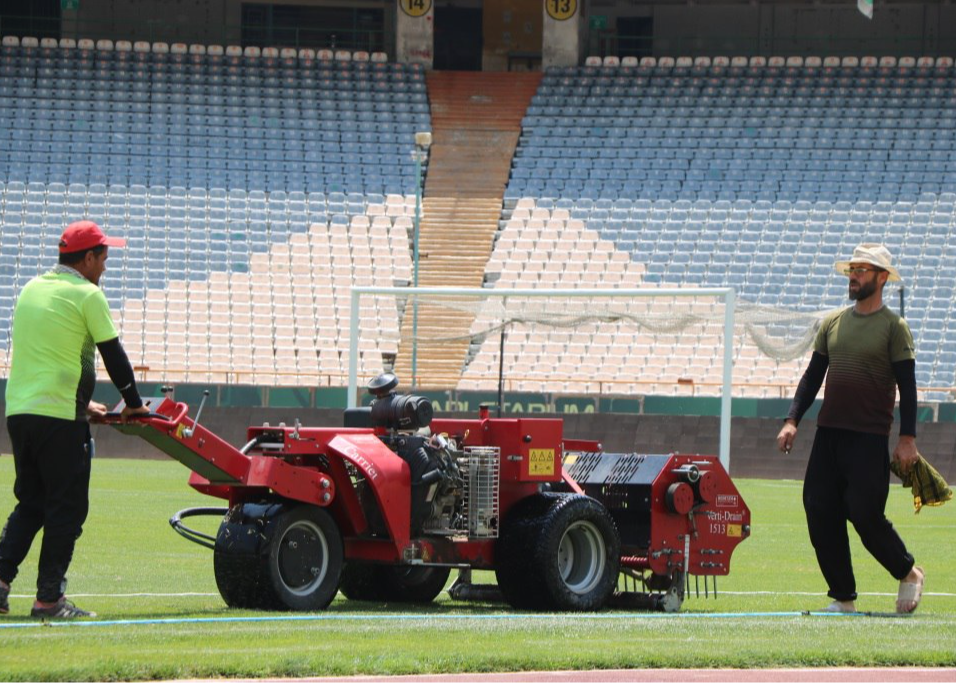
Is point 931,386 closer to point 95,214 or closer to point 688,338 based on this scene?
point 688,338

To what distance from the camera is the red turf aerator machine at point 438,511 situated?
951cm

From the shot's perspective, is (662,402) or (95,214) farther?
(95,214)

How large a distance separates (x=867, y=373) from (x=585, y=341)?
1853cm

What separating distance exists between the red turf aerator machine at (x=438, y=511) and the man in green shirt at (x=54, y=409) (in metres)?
0.35

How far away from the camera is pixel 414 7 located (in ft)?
152

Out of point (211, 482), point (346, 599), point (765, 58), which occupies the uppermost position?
point (765, 58)

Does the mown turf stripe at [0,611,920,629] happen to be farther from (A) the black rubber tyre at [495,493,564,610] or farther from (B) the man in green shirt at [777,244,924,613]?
(A) the black rubber tyre at [495,493,564,610]

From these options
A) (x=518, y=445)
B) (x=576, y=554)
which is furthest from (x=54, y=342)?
(x=576, y=554)

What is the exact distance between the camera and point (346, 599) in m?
11.1

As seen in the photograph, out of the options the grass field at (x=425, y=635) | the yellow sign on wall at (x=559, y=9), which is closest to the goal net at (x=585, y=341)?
the grass field at (x=425, y=635)

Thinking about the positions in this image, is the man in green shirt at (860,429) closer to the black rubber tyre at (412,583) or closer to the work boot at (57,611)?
the black rubber tyre at (412,583)

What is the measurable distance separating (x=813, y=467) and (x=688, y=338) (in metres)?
16.9

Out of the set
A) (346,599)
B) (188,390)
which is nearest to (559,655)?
(346,599)

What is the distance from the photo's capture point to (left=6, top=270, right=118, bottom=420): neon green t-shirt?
864 cm
